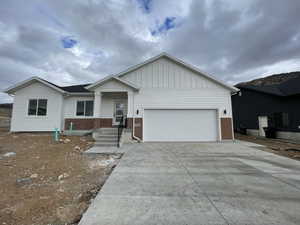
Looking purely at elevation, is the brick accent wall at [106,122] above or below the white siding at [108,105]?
below

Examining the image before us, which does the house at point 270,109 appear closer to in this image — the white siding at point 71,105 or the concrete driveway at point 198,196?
the concrete driveway at point 198,196

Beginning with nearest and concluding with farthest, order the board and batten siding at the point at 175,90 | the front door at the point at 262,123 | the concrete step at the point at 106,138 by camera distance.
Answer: the concrete step at the point at 106,138 < the board and batten siding at the point at 175,90 < the front door at the point at 262,123

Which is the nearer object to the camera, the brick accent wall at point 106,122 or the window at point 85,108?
the brick accent wall at point 106,122

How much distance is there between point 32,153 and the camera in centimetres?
646

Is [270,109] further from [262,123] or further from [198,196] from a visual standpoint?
[198,196]

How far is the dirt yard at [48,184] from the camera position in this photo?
2459 mm

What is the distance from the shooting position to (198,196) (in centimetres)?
295

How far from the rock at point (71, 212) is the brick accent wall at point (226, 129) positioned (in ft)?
34.3

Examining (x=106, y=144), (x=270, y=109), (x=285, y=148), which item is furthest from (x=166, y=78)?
(x=270, y=109)

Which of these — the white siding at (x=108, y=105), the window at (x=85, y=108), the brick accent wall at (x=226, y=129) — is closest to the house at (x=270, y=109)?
the brick accent wall at (x=226, y=129)

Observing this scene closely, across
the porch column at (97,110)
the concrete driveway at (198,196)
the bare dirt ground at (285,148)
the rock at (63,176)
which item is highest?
the porch column at (97,110)

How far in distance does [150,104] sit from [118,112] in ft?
9.06

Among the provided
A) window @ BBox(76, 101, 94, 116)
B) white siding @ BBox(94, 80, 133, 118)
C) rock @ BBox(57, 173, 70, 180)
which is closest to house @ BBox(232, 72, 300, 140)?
white siding @ BBox(94, 80, 133, 118)

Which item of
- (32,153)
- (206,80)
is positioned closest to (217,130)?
(206,80)
